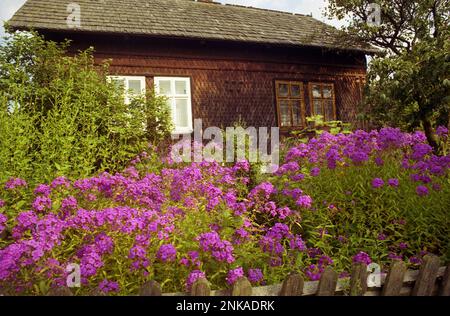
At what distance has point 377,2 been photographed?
13172mm

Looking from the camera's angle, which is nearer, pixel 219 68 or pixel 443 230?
pixel 443 230

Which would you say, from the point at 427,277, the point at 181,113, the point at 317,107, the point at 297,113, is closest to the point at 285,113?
the point at 297,113

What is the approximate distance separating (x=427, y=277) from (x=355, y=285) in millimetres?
602

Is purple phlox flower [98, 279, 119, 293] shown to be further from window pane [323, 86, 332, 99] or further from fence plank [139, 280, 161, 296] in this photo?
window pane [323, 86, 332, 99]

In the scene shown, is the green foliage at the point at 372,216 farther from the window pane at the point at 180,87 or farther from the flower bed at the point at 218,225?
the window pane at the point at 180,87

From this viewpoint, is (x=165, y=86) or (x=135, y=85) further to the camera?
(x=165, y=86)

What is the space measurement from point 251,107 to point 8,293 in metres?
10.3

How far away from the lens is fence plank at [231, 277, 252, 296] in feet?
8.03

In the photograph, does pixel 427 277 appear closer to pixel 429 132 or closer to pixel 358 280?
pixel 358 280

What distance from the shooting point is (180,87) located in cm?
1151

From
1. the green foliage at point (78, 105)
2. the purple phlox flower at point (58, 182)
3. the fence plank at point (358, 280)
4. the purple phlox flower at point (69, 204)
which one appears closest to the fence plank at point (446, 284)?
the fence plank at point (358, 280)

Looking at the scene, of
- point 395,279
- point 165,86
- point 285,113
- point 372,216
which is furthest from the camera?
point 285,113

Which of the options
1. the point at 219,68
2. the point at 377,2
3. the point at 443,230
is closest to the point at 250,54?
the point at 219,68
